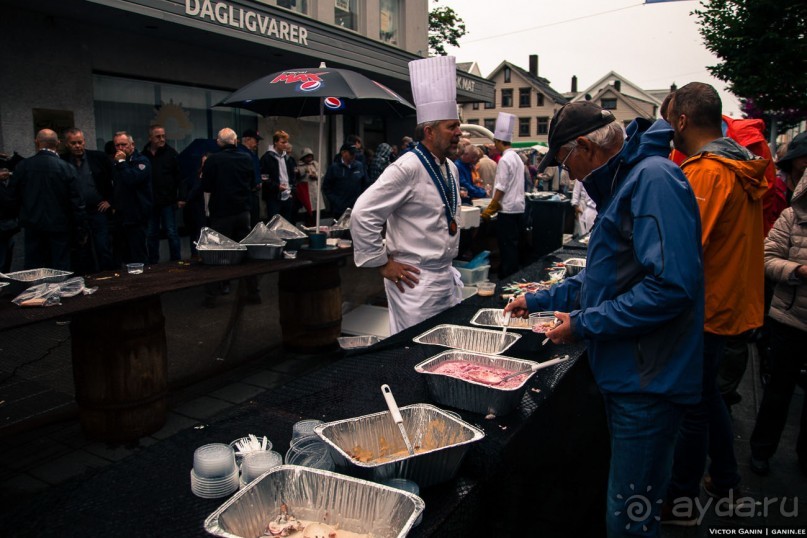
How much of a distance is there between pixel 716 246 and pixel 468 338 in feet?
4.03

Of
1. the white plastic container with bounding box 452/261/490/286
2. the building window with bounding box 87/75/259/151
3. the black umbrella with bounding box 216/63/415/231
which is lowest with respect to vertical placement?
the white plastic container with bounding box 452/261/490/286

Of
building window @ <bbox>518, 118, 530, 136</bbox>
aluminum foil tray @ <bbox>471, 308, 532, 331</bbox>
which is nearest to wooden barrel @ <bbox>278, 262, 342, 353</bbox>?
aluminum foil tray @ <bbox>471, 308, 532, 331</bbox>

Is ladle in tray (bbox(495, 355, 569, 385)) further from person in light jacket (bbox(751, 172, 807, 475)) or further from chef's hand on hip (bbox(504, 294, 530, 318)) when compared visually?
person in light jacket (bbox(751, 172, 807, 475))

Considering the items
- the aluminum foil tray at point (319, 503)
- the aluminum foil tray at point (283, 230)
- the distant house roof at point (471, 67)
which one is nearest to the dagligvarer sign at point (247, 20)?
the aluminum foil tray at point (283, 230)

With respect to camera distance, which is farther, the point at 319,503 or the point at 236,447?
the point at 236,447

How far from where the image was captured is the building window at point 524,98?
5581cm

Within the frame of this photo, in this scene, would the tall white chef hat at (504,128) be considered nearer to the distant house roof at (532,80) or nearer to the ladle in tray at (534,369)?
the ladle in tray at (534,369)

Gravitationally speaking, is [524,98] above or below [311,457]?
above

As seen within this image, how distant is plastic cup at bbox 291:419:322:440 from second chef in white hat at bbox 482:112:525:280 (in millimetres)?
6482

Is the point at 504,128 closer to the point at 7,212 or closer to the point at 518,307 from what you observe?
the point at 7,212

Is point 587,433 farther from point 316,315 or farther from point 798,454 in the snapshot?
point 316,315

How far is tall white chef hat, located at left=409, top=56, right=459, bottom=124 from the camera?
3.38 metres

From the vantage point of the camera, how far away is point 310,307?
5414 mm

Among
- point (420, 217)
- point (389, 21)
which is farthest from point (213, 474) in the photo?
point (389, 21)
